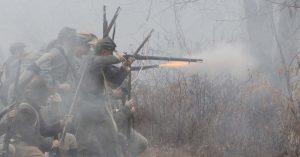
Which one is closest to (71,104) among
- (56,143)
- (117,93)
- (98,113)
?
(98,113)

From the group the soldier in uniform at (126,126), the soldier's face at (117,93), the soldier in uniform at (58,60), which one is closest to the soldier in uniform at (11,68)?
the soldier in uniform at (58,60)

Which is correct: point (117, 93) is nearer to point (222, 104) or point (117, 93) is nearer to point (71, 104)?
point (71, 104)

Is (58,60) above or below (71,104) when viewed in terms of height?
above

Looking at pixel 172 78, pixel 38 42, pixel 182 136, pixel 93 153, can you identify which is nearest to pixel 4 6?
pixel 38 42

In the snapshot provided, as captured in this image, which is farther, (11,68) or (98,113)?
(11,68)

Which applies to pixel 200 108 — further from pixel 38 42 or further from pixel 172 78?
pixel 38 42

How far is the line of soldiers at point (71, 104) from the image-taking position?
6227 mm

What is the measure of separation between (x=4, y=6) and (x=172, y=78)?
8769mm

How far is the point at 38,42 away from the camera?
55.0 ft

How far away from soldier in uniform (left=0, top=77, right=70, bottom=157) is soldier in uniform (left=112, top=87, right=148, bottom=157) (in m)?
1.44

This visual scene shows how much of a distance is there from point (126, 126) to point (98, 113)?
892 millimetres

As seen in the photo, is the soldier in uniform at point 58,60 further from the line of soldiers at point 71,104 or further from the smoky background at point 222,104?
the smoky background at point 222,104

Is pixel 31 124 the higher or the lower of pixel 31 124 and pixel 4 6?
the lower

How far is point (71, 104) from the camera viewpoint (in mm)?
7387
